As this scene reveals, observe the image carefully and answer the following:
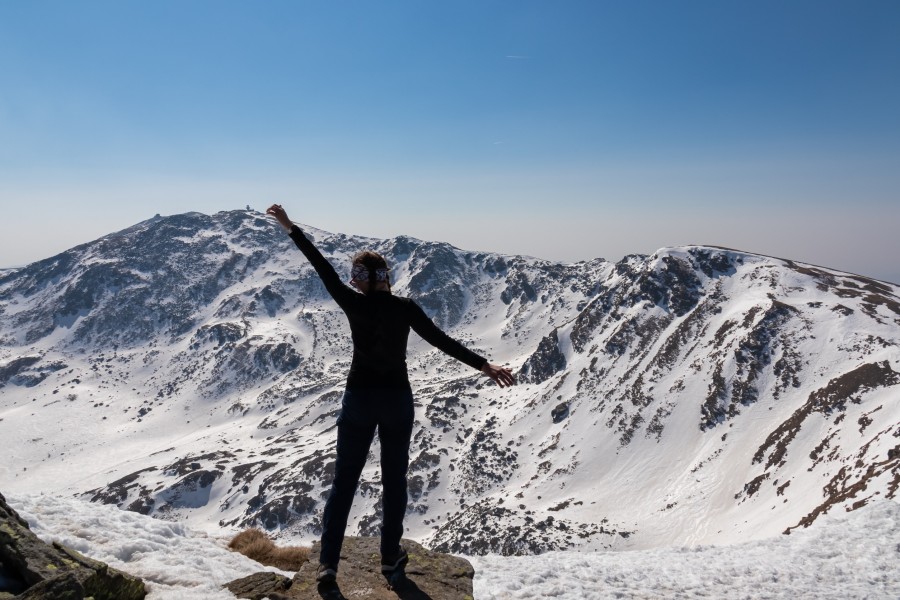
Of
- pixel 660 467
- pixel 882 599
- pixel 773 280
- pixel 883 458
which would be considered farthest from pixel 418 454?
pixel 882 599

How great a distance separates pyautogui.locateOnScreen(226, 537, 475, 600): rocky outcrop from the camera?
7.84 m

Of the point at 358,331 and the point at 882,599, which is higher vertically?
the point at 358,331

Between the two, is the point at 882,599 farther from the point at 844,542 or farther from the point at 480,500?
the point at 480,500

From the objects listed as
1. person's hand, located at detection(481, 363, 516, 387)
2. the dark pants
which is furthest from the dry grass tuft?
person's hand, located at detection(481, 363, 516, 387)

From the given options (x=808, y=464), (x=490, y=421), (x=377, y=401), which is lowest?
(x=490, y=421)

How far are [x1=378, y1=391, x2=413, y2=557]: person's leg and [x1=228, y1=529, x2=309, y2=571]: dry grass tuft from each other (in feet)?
15.3

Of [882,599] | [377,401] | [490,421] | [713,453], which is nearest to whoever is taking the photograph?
[377,401]

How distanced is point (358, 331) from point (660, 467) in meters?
153

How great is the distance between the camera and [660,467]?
139 m

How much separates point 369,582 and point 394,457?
260cm

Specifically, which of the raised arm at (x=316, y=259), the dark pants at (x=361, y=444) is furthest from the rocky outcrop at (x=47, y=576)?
the raised arm at (x=316, y=259)

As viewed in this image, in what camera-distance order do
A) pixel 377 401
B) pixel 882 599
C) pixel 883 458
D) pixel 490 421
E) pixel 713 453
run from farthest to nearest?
pixel 490 421 < pixel 713 453 < pixel 883 458 < pixel 882 599 < pixel 377 401

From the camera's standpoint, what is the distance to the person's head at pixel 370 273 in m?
7.30

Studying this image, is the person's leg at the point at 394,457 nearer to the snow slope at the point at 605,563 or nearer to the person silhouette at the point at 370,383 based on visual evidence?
the person silhouette at the point at 370,383
